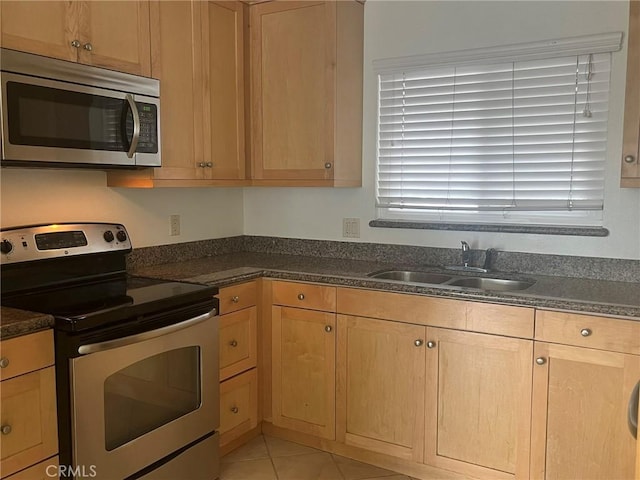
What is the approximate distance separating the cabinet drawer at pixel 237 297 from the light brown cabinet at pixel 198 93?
1.84 ft

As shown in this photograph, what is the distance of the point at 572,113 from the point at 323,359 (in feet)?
5.32

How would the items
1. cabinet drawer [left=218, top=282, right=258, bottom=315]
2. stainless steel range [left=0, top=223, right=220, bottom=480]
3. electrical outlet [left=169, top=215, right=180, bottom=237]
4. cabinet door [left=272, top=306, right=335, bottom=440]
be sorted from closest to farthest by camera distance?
stainless steel range [left=0, top=223, right=220, bottom=480] < cabinet drawer [left=218, top=282, right=258, bottom=315] < cabinet door [left=272, top=306, right=335, bottom=440] < electrical outlet [left=169, top=215, right=180, bottom=237]

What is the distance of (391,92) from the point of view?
3078 mm

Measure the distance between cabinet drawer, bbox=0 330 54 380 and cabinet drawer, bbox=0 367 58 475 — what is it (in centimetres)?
2

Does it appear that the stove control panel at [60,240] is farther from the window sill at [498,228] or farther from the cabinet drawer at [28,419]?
the window sill at [498,228]

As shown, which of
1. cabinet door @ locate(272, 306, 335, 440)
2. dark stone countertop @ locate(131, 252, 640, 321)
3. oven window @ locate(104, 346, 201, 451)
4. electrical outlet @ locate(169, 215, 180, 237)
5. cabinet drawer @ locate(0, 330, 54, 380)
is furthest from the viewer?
electrical outlet @ locate(169, 215, 180, 237)

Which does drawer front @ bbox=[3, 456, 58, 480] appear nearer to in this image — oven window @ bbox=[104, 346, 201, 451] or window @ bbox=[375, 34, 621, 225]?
oven window @ bbox=[104, 346, 201, 451]

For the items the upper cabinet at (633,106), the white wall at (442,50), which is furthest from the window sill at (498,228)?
the upper cabinet at (633,106)

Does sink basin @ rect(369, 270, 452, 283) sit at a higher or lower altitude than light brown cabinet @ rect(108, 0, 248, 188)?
lower

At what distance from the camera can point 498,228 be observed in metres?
2.81

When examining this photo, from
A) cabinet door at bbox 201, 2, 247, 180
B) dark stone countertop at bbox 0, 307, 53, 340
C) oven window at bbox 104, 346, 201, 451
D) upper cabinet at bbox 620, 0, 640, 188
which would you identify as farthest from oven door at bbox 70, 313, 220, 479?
upper cabinet at bbox 620, 0, 640, 188

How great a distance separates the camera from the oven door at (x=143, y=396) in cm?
192

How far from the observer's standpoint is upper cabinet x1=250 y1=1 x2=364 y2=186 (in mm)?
2941

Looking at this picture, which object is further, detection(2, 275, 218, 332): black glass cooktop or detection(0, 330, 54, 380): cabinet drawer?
detection(2, 275, 218, 332): black glass cooktop
